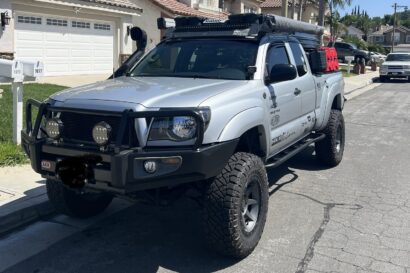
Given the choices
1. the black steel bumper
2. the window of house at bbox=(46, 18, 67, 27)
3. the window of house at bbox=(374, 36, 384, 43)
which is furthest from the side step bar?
the window of house at bbox=(374, 36, 384, 43)

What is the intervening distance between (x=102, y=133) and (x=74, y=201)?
1391mm

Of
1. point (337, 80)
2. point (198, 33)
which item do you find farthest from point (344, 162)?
point (198, 33)

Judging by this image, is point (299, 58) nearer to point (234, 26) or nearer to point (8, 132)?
point (234, 26)

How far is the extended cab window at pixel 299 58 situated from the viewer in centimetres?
605

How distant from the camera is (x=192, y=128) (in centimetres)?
373

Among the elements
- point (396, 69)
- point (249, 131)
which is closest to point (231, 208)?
point (249, 131)

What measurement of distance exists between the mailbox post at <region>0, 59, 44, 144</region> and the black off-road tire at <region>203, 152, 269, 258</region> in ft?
12.9

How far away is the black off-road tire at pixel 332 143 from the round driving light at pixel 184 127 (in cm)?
378

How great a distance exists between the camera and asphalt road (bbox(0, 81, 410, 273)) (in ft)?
13.4

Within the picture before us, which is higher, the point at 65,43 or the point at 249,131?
the point at 65,43

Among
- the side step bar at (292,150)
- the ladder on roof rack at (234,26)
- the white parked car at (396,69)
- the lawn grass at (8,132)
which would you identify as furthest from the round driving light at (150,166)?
the white parked car at (396,69)

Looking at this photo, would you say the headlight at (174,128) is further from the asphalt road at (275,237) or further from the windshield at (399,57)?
the windshield at (399,57)

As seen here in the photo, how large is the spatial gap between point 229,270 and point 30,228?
2.08 meters

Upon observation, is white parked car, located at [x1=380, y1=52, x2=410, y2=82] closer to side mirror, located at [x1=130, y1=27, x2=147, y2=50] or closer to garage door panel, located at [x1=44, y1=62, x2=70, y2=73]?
garage door panel, located at [x1=44, y1=62, x2=70, y2=73]
